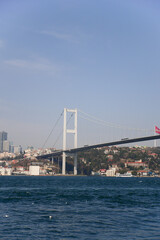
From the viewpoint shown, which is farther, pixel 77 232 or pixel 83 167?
pixel 83 167

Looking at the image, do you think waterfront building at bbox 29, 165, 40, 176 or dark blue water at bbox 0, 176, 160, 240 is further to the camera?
waterfront building at bbox 29, 165, 40, 176

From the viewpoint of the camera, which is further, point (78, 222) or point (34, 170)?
point (34, 170)

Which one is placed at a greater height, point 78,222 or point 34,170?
point 78,222

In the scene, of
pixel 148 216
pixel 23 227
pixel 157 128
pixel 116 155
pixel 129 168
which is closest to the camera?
pixel 23 227

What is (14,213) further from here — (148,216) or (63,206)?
(148,216)

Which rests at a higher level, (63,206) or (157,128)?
(157,128)

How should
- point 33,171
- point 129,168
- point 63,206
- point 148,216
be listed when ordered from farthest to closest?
point 129,168
point 33,171
point 63,206
point 148,216

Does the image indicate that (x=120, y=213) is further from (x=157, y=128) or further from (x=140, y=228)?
(x=157, y=128)

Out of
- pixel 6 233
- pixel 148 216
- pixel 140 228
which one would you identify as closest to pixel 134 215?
pixel 148 216

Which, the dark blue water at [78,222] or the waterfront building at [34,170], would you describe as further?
the waterfront building at [34,170]

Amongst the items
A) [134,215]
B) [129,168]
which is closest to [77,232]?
[134,215]
